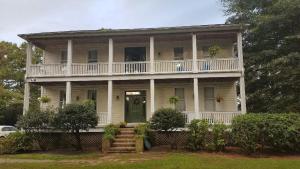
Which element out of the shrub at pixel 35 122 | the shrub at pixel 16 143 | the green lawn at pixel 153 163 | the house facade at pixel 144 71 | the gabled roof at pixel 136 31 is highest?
the gabled roof at pixel 136 31

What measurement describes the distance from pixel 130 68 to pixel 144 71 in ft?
3.08

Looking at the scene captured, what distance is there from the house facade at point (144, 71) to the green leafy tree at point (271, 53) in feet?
7.44

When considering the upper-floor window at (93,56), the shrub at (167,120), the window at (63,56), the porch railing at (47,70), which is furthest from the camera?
the window at (63,56)

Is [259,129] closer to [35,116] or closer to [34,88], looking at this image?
[35,116]

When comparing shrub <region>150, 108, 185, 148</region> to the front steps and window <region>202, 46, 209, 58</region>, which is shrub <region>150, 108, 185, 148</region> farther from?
window <region>202, 46, 209, 58</region>

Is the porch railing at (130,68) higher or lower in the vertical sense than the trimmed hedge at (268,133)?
higher

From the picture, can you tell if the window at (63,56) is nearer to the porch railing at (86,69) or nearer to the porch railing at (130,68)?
the porch railing at (86,69)

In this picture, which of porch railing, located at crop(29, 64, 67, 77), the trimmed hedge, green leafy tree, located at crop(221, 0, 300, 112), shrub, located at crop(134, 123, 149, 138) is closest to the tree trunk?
shrub, located at crop(134, 123, 149, 138)

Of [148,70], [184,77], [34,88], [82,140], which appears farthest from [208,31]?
[34,88]

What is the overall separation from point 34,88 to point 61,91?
17.4 metres

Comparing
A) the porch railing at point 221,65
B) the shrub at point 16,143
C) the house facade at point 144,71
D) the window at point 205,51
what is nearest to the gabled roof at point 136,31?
the house facade at point 144,71

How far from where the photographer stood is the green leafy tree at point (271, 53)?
2139 cm

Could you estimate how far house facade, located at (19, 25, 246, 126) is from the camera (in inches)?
794

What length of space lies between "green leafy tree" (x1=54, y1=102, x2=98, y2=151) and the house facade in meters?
2.46
